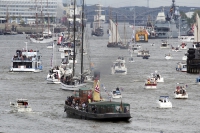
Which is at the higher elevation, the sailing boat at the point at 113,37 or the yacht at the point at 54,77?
the sailing boat at the point at 113,37

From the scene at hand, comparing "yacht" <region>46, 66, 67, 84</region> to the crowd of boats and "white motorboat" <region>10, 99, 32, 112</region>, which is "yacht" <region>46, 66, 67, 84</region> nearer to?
the crowd of boats

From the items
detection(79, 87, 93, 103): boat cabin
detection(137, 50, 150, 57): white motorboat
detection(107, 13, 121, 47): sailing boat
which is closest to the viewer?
detection(79, 87, 93, 103): boat cabin

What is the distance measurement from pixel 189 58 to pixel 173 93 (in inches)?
1249

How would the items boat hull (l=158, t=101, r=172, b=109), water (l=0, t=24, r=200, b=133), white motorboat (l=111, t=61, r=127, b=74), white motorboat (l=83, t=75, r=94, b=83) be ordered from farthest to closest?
white motorboat (l=111, t=61, r=127, b=74) < white motorboat (l=83, t=75, r=94, b=83) < boat hull (l=158, t=101, r=172, b=109) < water (l=0, t=24, r=200, b=133)

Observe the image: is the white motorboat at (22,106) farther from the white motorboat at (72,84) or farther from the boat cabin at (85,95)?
the white motorboat at (72,84)

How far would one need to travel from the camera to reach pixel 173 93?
80.8m

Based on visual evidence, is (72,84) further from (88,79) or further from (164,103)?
(164,103)

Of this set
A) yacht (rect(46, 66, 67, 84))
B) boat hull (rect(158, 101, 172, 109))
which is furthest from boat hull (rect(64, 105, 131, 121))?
yacht (rect(46, 66, 67, 84))

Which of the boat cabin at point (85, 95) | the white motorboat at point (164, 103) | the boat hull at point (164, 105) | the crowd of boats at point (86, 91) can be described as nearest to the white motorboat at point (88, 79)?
the crowd of boats at point (86, 91)

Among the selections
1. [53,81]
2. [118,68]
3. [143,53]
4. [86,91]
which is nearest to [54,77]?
[53,81]

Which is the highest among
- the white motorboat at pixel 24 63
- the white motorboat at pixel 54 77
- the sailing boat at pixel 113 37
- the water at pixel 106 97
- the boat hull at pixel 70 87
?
Answer: the sailing boat at pixel 113 37

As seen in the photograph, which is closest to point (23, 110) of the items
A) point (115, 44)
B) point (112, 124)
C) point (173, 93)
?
point (112, 124)

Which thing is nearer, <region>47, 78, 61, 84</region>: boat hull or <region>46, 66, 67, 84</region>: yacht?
<region>47, 78, 61, 84</region>: boat hull

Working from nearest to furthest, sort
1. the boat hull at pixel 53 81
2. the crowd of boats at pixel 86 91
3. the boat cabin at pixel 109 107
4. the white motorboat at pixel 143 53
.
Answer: the boat cabin at pixel 109 107
the crowd of boats at pixel 86 91
the boat hull at pixel 53 81
the white motorboat at pixel 143 53
